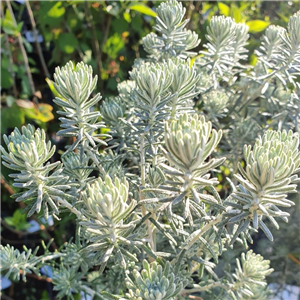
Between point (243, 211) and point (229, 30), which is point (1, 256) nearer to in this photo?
point (243, 211)

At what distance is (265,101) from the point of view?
84 cm

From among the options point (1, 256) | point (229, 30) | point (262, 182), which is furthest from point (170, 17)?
point (1, 256)

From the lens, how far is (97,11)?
1.23 m

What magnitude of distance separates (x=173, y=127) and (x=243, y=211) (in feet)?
0.47

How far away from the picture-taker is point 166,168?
1.47 ft

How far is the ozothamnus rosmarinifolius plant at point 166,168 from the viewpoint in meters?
0.44

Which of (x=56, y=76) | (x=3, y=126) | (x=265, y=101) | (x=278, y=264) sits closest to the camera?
(x=56, y=76)

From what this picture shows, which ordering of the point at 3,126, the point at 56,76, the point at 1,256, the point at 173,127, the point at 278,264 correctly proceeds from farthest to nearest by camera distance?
1. the point at 3,126
2. the point at 278,264
3. the point at 1,256
4. the point at 56,76
5. the point at 173,127

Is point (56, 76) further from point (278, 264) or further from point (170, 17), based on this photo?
point (278, 264)

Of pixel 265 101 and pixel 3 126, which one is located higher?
pixel 265 101

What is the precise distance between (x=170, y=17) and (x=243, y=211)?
394 mm

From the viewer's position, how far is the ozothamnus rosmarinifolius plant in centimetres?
44

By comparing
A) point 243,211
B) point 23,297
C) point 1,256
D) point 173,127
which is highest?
point 173,127

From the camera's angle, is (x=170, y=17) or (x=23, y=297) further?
(x=23, y=297)
